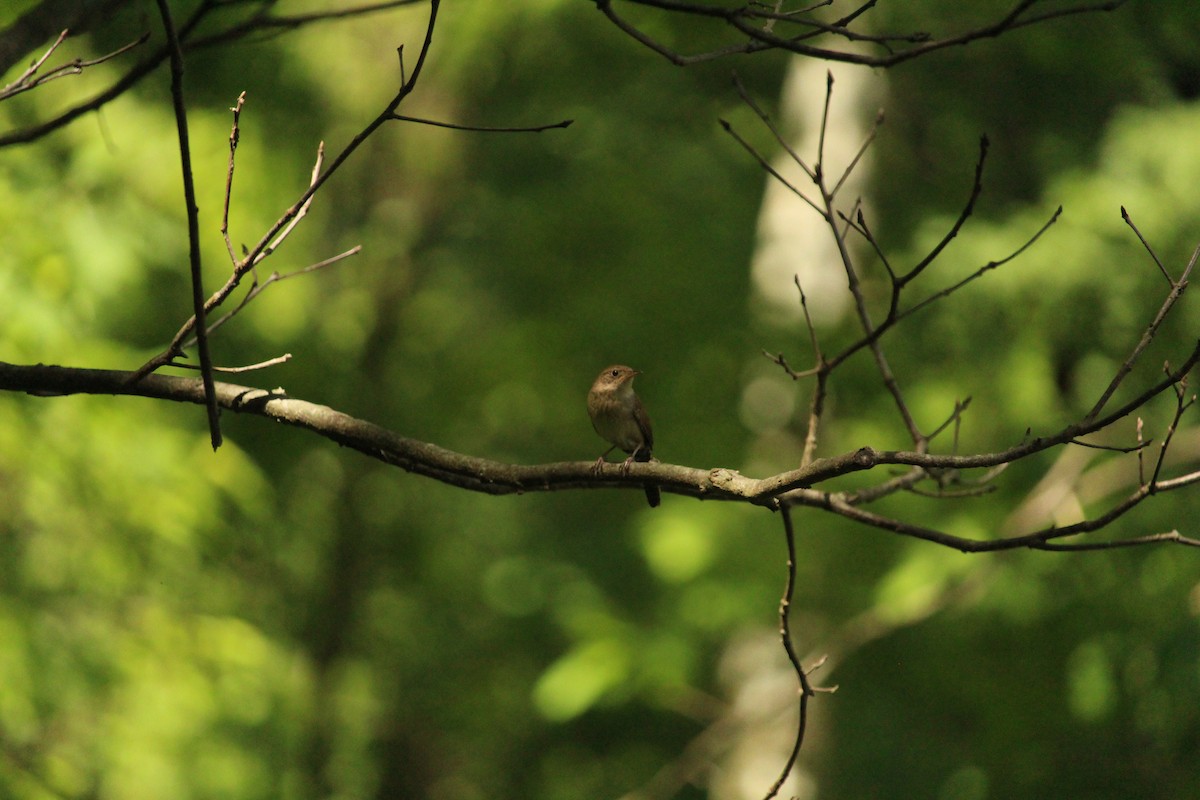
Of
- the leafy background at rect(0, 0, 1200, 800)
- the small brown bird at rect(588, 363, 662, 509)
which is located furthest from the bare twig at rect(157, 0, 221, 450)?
the small brown bird at rect(588, 363, 662, 509)

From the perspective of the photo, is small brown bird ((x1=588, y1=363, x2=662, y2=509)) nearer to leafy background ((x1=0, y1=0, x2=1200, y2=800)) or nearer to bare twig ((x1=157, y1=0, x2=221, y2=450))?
leafy background ((x1=0, y1=0, x2=1200, y2=800))

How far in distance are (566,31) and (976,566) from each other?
18.5ft

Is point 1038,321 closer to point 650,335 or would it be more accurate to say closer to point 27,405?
point 650,335

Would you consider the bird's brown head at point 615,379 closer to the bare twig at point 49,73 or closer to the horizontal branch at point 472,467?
the horizontal branch at point 472,467

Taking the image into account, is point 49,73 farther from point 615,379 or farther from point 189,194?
point 615,379

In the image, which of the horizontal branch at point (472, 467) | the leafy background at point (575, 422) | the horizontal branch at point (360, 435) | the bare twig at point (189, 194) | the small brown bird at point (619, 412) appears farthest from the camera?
the small brown bird at point (619, 412)

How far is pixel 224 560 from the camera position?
644cm

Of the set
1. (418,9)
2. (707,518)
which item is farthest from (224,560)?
(418,9)

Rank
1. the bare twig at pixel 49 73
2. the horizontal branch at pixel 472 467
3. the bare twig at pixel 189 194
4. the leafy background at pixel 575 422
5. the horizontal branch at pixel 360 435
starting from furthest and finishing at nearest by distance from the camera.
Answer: the leafy background at pixel 575 422 → the bare twig at pixel 49 73 → the horizontal branch at pixel 360 435 → the horizontal branch at pixel 472 467 → the bare twig at pixel 189 194

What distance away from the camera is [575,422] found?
375 inches

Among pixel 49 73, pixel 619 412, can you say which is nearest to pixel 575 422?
pixel 619 412

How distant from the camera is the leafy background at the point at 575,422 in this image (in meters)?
5.24

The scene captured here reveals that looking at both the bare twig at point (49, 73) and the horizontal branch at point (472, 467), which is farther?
the bare twig at point (49, 73)

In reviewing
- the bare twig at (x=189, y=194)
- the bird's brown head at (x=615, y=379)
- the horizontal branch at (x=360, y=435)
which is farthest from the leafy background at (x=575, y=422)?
the bare twig at (x=189, y=194)
